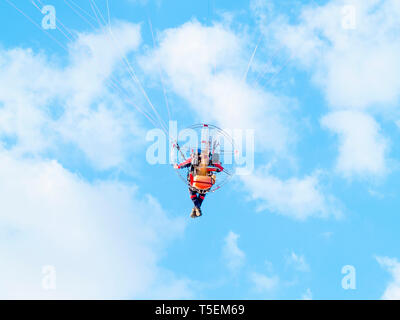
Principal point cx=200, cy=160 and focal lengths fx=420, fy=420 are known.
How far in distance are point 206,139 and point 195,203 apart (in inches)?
215

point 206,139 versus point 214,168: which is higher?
point 206,139

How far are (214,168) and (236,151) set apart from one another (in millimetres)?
2198

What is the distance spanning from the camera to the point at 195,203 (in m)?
34.6

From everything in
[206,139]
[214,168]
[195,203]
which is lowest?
[195,203]
